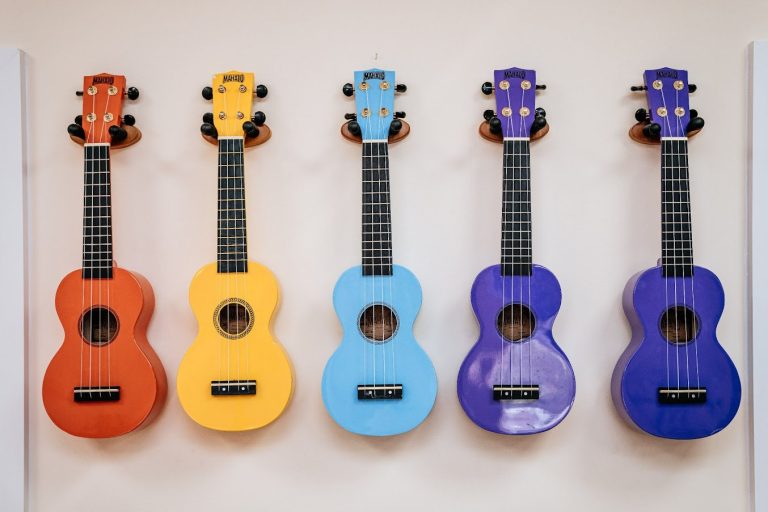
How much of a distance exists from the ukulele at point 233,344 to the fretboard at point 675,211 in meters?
1.30

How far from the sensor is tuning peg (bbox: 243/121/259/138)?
1.77m

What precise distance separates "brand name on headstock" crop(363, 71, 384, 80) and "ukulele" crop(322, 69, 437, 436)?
0.18m

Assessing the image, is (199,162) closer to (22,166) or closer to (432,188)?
(22,166)

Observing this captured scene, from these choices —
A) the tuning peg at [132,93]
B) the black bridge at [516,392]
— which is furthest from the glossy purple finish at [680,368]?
the tuning peg at [132,93]

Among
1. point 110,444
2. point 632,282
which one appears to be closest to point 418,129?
point 632,282

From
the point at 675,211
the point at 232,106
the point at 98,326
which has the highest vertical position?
the point at 232,106

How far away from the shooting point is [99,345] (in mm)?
1762

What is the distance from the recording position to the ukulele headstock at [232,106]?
71.3 inches

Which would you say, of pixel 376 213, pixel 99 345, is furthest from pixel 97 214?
pixel 376 213

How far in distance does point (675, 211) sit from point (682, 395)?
1.95 feet

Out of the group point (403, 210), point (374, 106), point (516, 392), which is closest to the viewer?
point (516, 392)

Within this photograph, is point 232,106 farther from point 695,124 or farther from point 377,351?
point 695,124

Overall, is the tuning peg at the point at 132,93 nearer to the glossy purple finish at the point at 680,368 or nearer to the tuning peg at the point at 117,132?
the tuning peg at the point at 117,132

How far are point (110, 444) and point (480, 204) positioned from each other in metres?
1.58
